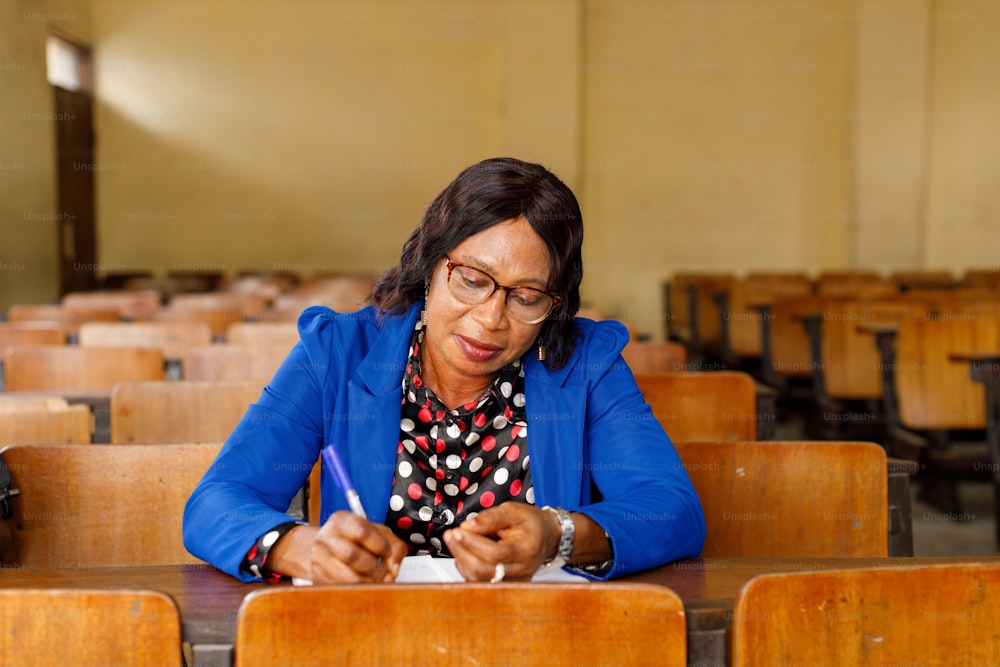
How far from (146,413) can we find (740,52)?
354 inches

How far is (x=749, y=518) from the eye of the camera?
173 centimetres

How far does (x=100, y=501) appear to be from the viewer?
1.64 m

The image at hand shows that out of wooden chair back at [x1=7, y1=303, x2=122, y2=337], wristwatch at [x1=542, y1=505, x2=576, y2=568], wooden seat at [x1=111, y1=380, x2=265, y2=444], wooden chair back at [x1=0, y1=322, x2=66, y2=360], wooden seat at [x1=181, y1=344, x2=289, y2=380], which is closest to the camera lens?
wristwatch at [x1=542, y1=505, x2=576, y2=568]

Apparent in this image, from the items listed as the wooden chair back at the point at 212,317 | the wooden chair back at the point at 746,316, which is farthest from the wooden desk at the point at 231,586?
the wooden chair back at the point at 746,316

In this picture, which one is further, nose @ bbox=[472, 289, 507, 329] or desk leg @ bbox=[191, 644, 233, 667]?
nose @ bbox=[472, 289, 507, 329]

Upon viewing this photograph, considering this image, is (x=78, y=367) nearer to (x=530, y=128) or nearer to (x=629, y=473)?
(x=629, y=473)

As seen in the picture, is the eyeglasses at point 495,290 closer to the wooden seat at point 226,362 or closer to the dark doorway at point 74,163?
the wooden seat at point 226,362

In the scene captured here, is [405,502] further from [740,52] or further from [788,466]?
[740,52]

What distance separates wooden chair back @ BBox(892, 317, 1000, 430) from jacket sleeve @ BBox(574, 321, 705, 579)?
2.73 meters

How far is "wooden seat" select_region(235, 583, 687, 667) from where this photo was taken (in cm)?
93

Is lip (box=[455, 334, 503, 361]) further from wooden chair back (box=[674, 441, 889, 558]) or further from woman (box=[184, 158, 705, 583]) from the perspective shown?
wooden chair back (box=[674, 441, 889, 558])

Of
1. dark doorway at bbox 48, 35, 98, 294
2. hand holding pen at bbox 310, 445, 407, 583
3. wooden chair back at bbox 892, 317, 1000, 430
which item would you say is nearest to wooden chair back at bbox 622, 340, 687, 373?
wooden chair back at bbox 892, 317, 1000, 430

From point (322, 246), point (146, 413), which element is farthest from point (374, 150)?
point (146, 413)

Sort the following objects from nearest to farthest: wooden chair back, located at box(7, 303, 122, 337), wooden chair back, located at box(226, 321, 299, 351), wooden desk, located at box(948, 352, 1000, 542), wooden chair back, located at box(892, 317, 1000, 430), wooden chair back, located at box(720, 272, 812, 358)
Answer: wooden desk, located at box(948, 352, 1000, 542) → wooden chair back, located at box(226, 321, 299, 351) → wooden chair back, located at box(892, 317, 1000, 430) → wooden chair back, located at box(7, 303, 122, 337) → wooden chair back, located at box(720, 272, 812, 358)
